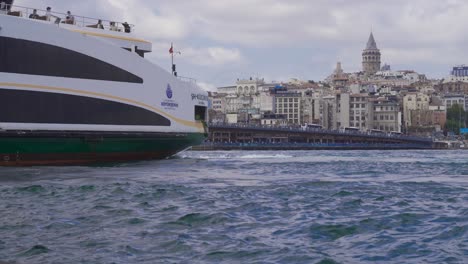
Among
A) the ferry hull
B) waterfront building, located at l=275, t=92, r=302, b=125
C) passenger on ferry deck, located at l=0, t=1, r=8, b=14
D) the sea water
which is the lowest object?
the sea water

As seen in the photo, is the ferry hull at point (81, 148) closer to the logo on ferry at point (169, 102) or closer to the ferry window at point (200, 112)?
the logo on ferry at point (169, 102)

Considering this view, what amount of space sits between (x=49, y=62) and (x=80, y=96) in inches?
73.4

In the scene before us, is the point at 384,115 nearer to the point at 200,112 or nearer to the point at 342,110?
the point at 342,110

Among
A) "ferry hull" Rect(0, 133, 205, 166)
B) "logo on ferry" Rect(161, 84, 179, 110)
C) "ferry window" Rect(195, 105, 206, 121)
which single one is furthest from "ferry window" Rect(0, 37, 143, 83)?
"ferry window" Rect(195, 105, 206, 121)

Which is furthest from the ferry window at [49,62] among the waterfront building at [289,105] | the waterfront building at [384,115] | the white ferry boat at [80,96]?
the waterfront building at [289,105]

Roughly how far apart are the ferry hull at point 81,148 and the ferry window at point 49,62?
7.51 ft

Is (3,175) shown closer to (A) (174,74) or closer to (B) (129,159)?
(B) (129,159)

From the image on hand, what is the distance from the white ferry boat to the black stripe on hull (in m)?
0.04

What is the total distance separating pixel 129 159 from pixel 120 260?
71.0ft

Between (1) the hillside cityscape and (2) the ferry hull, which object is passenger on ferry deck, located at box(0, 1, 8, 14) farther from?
(1) the hillside cityscape

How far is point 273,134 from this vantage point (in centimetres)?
12825

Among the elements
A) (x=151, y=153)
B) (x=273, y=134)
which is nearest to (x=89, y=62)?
(x=151, y=153)

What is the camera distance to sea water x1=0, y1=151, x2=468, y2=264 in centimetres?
995

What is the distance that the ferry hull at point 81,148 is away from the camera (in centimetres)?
2606
